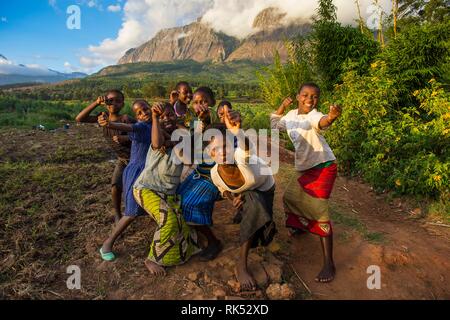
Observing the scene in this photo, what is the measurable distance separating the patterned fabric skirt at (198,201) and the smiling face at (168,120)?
1.68 ft

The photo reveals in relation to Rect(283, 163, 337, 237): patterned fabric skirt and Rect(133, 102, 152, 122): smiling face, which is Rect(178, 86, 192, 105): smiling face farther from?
Rect(283, 163, 337, 237): patterned fabric skirt

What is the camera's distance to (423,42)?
6062mm

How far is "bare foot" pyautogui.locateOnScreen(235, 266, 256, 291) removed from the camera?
235 centimetres

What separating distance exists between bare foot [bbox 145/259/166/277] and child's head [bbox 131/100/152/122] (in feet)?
3.89

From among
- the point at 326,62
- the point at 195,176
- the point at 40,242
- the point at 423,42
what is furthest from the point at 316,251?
the point at 326,62

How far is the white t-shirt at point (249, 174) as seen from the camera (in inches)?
89.7

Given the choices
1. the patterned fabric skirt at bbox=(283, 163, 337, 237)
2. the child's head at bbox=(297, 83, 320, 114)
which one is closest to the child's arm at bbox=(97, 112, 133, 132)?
the child's head at bbox=(297, 83, 320, 114)

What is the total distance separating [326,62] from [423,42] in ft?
6.79

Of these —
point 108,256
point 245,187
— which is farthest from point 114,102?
point 245,187

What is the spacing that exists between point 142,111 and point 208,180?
806 millimetres

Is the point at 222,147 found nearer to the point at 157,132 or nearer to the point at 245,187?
the point at 245,187

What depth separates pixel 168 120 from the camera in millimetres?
2725

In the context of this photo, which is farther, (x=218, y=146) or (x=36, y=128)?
(x=36, y=128)

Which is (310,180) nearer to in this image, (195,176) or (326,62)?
(195,176)
